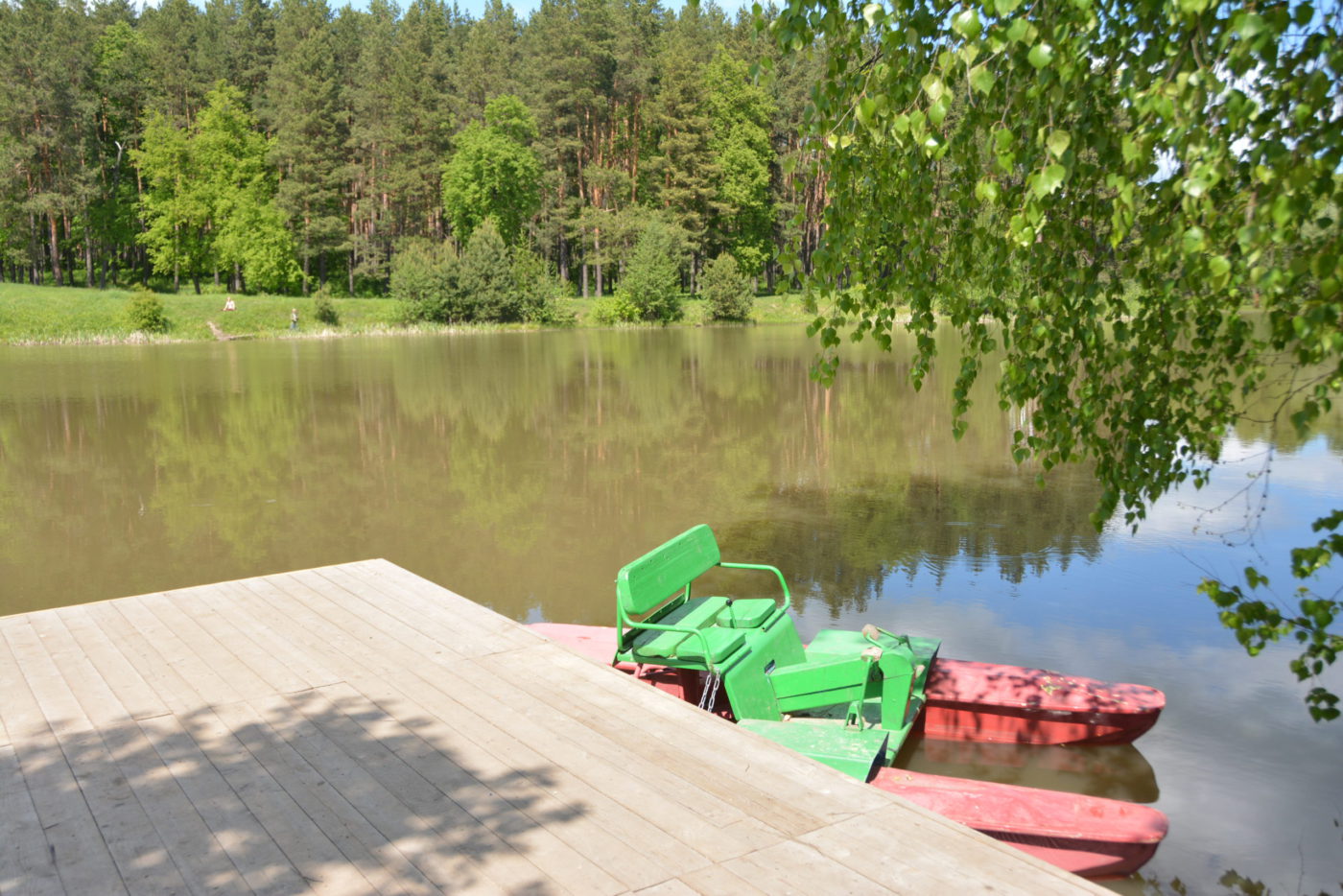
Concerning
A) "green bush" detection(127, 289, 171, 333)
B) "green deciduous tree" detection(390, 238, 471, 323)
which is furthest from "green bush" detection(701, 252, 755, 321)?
"green bush" detection(127, 289, 171, 333)

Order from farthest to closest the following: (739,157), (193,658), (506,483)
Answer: (739,157) < (506,483) < (193,658)

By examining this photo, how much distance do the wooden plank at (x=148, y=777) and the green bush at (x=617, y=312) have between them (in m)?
48.3

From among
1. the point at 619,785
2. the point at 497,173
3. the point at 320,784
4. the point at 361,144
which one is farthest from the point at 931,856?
the point at 361,144

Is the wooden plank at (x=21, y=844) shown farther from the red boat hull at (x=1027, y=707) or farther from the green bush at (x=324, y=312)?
the green bush at (x=324, y=312)

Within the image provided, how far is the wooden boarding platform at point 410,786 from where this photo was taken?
3.28m

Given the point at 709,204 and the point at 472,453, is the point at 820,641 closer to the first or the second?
the point at 472,453

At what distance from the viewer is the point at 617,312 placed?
5344 centimetres

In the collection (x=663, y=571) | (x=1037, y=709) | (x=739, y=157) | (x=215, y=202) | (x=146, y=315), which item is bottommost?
(x=1037, y=709)

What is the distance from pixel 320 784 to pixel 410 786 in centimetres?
34

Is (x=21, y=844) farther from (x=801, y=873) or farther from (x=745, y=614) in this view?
(x=745, y=614)

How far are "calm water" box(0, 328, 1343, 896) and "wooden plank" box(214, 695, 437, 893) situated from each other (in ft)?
10.8

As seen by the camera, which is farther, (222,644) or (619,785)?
(222,644)

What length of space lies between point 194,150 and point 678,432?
51.4 m

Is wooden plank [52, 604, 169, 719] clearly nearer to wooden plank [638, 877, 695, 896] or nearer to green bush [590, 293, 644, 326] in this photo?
wooden plank [638, 877, 695, 896]
